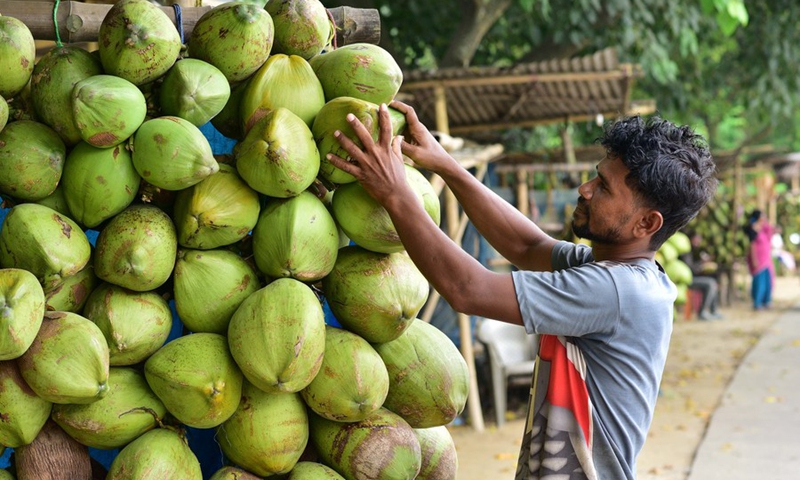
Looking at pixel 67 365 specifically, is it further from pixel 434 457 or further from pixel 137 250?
pixel 434 457

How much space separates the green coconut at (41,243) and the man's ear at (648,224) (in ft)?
3.73

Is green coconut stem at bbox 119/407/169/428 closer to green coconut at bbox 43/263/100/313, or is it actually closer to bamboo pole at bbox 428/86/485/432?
green coconut at bbox 43/263/100/313

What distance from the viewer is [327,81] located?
1.63 metres

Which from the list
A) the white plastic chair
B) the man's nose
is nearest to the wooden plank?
the white plastic chair

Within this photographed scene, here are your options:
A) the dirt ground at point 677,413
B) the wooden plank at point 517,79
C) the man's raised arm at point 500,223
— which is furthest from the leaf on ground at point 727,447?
the man's raised arm at point 500,223

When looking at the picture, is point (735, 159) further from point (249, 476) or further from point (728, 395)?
point (249, 476)

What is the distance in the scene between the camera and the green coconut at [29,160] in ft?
4.61

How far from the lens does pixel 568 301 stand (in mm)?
1671

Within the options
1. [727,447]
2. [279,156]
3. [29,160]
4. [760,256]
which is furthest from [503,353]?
[760,256]

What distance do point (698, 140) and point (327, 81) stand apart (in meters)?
0.87

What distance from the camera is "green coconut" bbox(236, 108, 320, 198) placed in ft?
4.68

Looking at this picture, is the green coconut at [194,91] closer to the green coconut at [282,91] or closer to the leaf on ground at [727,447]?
the green coconut at [282,91]

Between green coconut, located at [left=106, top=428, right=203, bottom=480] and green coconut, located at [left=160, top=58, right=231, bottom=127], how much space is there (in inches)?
22.8

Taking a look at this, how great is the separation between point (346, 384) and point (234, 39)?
681 mm
